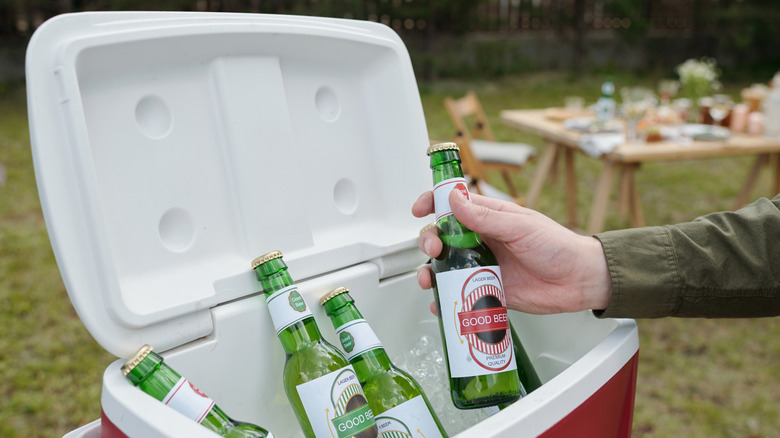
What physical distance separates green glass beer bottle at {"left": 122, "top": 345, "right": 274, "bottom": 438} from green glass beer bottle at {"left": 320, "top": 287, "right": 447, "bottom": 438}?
19 cm

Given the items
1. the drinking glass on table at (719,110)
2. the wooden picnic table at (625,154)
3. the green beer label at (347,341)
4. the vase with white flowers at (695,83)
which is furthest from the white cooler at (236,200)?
the vase with white flowers at (695,83)

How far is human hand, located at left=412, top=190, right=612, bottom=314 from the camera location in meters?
0.84

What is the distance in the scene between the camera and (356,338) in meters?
0.85

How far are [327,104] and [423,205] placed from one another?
269mm

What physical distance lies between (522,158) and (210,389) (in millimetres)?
2842

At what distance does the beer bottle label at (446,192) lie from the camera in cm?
86

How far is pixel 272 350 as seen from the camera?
3.02 feet

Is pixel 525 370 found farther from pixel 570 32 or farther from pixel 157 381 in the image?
pixel 570 32

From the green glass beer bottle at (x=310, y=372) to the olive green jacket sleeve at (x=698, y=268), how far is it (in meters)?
0.40

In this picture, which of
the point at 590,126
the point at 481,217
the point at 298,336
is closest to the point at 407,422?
the point at 298,336

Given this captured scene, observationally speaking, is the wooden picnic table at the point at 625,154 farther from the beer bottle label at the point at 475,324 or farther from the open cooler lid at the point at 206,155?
the beer bottle label at the point at 475,324

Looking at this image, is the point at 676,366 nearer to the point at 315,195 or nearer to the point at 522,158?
the point at 522,158

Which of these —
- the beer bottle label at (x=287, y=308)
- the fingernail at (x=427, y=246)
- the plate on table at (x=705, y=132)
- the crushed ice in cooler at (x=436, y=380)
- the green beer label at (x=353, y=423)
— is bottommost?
the plate on table at (x=705, y=132)

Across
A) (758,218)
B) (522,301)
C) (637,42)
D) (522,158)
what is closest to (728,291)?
(758,218)
